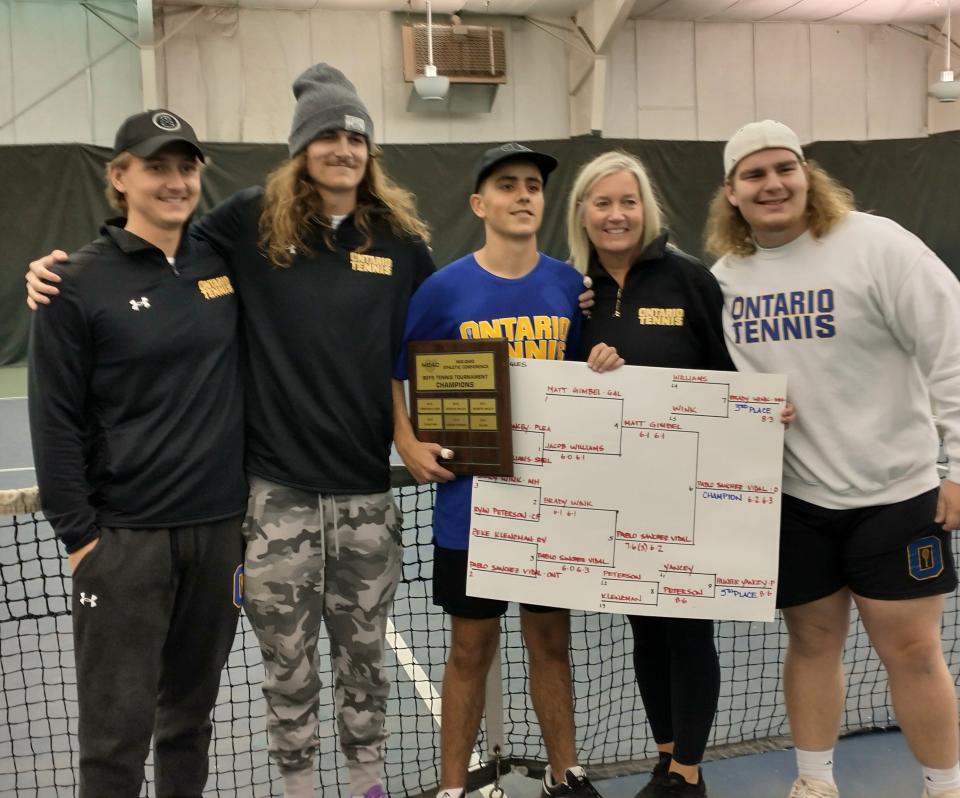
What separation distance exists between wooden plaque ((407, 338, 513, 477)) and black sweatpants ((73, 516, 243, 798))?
57 cm

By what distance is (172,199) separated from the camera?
210 cm

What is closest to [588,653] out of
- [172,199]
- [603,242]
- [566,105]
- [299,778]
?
[299,778]

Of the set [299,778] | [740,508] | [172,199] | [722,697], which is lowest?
[722,697]

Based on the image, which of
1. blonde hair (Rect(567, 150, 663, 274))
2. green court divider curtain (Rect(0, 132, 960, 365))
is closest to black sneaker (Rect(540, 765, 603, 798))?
blonde hair (Rect(567, 150, 663, 274))

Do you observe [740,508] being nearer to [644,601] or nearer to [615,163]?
[644,601]

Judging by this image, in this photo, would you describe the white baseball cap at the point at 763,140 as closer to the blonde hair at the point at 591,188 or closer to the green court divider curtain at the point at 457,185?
the blonde hair at the point at 591,188

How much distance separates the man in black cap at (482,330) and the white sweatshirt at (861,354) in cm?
48

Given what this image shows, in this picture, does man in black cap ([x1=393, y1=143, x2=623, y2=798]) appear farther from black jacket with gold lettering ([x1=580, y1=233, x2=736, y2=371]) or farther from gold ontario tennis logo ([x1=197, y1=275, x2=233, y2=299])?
gold ontario tennis logo ([x1=197, y1=275, x2=233, y2=299])

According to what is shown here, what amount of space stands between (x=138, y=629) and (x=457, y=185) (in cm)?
869

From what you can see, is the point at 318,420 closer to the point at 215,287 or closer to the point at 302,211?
the point at 215,287

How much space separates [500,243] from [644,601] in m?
1.03

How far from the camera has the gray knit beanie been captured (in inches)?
87.5

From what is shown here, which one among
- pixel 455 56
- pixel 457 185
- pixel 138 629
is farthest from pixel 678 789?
pixel 455 56

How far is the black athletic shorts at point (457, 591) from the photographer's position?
7.65 feet
